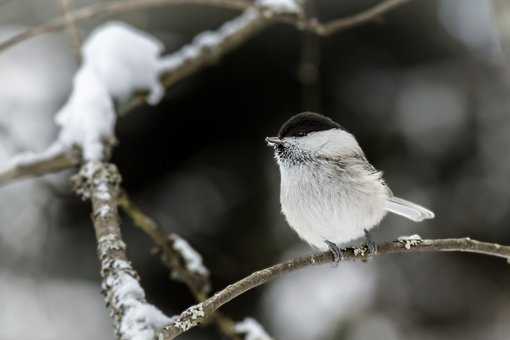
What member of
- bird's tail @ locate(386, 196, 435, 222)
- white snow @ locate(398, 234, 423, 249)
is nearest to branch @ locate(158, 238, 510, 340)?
white snow @ locate(398, 234, 423, 249)

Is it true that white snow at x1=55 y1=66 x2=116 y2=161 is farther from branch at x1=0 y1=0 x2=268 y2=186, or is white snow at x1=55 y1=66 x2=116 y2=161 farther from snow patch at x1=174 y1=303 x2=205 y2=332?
snow patch at x1=174 y1=303 x2=205 y2=332

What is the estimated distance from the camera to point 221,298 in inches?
52.5

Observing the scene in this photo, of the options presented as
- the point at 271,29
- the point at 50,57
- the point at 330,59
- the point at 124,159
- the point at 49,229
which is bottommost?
the point at 49,229

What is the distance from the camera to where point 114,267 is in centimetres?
151

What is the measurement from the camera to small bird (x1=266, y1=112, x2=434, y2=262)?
6.72ft

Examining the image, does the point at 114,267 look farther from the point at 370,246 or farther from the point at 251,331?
the point at 370,246

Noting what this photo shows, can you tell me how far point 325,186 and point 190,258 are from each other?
0.54 meters

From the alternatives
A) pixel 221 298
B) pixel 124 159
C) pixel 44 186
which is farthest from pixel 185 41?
pixel 221 298

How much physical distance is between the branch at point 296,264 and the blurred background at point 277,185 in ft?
5.14

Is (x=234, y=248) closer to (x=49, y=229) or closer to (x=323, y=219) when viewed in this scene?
(x=49, y=229)

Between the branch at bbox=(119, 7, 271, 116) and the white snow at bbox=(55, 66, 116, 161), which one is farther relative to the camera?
the branch at bbox=(119, 7, 271, 116)

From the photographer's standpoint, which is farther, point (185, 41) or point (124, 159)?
point (185, 41)

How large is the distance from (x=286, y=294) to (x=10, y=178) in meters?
1.80

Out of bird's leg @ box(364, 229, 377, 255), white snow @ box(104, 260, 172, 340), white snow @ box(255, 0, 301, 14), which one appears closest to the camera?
white snow @ box(104, 260, 172, 340)
